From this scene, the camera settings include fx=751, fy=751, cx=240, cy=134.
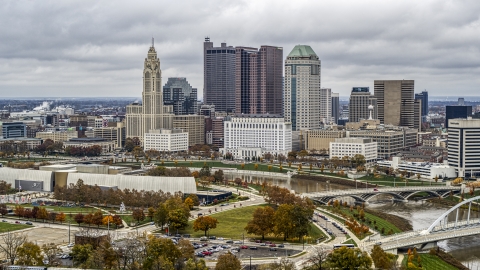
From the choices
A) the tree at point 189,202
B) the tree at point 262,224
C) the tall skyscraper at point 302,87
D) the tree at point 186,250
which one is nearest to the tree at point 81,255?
the tree at point 186,250

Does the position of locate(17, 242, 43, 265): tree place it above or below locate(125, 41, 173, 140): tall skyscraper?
below

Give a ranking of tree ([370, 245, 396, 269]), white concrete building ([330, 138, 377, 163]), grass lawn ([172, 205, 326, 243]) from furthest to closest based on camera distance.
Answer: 1. white concrete building ([330, 138, 377, 163])
2. grass lawn ([172, 205, 326, 243])
3. tree ([370, 245, 396, 269])

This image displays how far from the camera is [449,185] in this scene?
75.6 m

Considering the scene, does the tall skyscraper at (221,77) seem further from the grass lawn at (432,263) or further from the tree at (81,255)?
the tree at (81,255)

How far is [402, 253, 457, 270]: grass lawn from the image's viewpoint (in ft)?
140

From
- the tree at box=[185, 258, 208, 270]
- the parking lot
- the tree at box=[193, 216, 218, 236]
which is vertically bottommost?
the parking lot

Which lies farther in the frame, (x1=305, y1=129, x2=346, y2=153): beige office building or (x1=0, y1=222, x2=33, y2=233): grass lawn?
(x1=305, y1=129, x2=346, y2=153): beige office building

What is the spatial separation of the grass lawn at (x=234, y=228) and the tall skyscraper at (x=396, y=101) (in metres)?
88.8

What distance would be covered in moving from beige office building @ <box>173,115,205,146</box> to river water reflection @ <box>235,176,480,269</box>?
136 feet

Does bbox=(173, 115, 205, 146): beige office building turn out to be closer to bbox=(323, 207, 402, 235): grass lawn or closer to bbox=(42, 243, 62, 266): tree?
bbox=(323, 207, 402, 235): grass lawn

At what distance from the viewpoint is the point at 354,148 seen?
10300 cm

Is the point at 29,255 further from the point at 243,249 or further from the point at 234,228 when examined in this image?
the point at 234,228

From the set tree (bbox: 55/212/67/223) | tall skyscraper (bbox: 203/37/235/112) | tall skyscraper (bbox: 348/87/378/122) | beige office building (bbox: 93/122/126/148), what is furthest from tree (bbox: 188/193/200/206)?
tall skyscraper (bbox: 203/37/235/112)

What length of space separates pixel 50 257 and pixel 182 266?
7191mm
